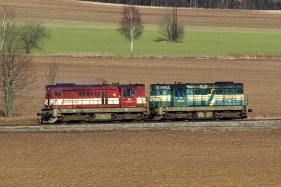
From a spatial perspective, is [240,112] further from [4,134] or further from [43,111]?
[4,134]

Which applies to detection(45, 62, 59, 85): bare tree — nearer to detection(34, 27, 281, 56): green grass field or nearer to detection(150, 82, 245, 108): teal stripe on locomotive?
detection(34, 27, 281, 56): green grass field

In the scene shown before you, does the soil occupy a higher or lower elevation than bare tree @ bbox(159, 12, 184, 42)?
lower

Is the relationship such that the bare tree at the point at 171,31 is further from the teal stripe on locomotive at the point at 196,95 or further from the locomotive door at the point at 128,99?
the locomotive door at the point at 128,99

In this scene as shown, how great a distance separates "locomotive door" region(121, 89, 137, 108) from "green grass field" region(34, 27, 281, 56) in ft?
120

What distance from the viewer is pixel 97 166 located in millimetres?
34375

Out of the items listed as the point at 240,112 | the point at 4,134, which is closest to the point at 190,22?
the point at 240,112

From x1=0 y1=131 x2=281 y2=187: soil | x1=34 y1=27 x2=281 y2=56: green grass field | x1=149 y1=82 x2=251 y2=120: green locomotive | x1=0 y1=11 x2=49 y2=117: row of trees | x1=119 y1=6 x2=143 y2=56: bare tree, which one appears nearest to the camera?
x1=0 y1=131 x2=281 y2=187: soil

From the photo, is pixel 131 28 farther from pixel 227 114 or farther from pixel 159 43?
pixel 227 114

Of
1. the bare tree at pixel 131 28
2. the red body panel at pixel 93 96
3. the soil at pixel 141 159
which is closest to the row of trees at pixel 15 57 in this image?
the red body panel at pixel 93 96

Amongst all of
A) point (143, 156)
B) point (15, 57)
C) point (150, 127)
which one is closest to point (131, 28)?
point (15, 57)

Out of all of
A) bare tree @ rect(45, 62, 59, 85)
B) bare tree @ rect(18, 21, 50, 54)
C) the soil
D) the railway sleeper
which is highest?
bare tree @ rect(18, 21, 50, 54)

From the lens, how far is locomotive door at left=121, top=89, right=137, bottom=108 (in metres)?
52.4

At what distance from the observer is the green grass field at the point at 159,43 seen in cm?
9488

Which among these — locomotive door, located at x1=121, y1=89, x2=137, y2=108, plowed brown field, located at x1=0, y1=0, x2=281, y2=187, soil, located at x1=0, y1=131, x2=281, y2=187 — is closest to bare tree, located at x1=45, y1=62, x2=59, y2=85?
plowed brown field, located at x1=0, y1=0, x2=281, y2=187
